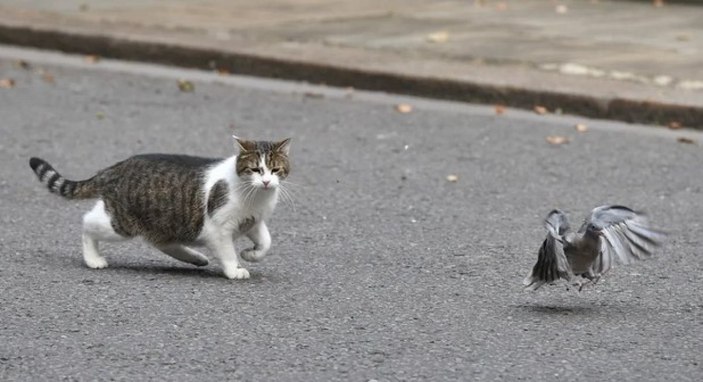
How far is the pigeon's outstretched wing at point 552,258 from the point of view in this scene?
558cm

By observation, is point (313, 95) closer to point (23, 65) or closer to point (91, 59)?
point (91, 59)

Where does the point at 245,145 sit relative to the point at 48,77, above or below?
above

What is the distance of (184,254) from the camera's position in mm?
6426

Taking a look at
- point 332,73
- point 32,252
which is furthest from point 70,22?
point 32,252

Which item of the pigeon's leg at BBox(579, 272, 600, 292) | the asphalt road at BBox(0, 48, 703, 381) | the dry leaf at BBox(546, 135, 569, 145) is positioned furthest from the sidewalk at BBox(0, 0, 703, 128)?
the pigeon's leg at BBox(579, 272, 600, 292)

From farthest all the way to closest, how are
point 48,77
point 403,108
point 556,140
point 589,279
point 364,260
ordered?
1. point 48,77
2. point 403,108
3. point 556,140
4. point 364,260
5. point 589,279

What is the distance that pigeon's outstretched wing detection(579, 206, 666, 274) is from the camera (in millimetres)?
5617

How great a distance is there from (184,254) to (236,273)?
1.03 feet

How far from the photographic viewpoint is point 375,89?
1107 centimetres

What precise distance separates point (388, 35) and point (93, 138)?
399 centimetres

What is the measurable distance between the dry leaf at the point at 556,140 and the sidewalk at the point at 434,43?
71cm

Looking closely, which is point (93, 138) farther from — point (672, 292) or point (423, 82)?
point (672, 292)

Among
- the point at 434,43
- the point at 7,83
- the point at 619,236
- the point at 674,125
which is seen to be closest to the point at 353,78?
the point at 434,43

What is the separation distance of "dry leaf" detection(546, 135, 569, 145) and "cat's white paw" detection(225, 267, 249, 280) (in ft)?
11.6
